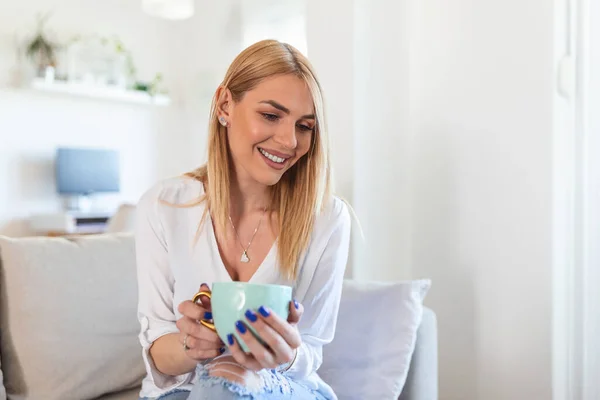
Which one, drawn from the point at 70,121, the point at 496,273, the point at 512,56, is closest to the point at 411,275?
the point at 496,273

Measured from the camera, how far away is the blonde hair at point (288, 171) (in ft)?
3.72

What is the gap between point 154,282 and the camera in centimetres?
116

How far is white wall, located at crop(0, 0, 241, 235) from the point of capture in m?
4.47

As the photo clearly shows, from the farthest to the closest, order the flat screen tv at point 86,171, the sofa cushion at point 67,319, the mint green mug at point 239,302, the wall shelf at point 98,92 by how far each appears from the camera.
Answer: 1. the flat screen tv at point 86,171
2. the wall shelf at point 98,92
3. the sofa cushion at point 67,319
4. the mint green mug at point 239,302

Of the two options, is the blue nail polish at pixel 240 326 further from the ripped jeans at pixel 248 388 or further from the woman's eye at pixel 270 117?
the woman's eye at pixel 270 117

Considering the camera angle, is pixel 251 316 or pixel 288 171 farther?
pixel 288 171

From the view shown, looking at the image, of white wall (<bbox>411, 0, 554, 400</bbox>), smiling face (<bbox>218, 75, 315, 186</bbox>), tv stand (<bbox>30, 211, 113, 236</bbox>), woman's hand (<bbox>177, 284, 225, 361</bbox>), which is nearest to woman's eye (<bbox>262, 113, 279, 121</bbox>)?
smiling face (<bbox>218, 75, 315, 186</bbox>)

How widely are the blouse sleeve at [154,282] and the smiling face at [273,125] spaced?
0.69 ft

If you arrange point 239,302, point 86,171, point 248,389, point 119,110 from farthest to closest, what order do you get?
point 119,110 → point 86,171 → point 248,389 → point 239,302

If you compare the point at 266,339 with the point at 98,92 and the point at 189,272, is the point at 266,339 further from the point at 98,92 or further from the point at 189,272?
the point at 98,92

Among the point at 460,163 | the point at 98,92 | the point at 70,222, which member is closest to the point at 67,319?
the point at 460,163

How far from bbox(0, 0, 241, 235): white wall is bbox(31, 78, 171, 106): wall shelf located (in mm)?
174

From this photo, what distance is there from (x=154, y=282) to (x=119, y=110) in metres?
4.15

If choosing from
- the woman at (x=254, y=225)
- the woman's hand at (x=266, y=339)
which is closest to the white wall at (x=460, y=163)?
the woman at (x=254, y=225)
